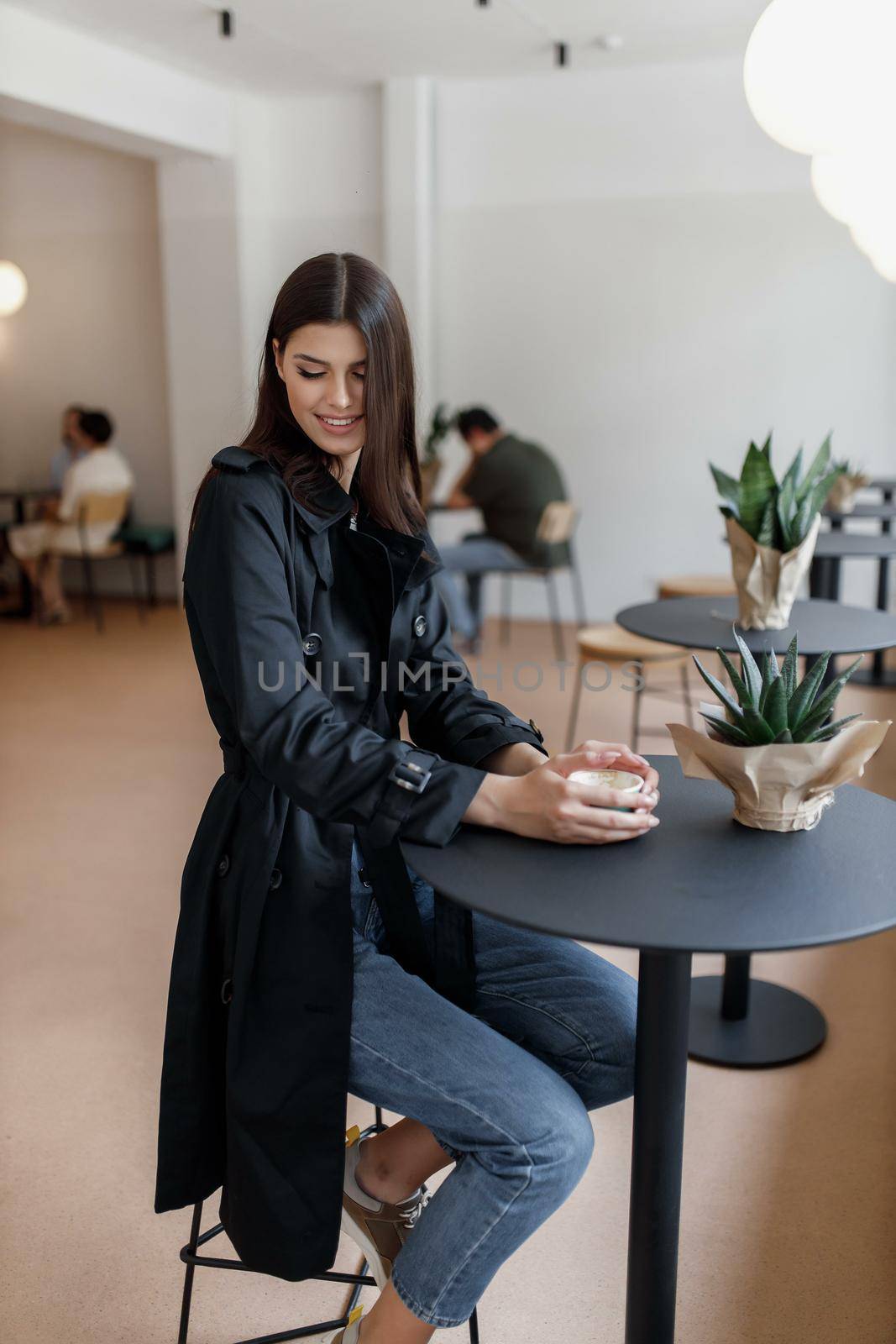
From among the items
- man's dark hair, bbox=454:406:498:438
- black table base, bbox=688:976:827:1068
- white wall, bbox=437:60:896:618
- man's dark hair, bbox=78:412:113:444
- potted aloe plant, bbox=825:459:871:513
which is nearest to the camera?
black table base, bbox=688:976:827:1068

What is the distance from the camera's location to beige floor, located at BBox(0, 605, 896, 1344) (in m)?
1.61

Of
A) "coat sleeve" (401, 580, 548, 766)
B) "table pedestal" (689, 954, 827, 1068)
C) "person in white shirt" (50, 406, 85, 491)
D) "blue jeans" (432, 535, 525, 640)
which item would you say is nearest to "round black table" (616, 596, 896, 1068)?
"table pedestal" (689, 954, 827, 1068)

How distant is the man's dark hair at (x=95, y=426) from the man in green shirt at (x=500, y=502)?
207 centimetres

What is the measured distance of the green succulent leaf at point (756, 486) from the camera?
7.55ft

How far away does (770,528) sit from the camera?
2.34 metres

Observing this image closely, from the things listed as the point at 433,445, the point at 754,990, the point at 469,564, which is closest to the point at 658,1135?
the point at 754,990

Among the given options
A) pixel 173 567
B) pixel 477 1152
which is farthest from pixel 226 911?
pixel 173 567

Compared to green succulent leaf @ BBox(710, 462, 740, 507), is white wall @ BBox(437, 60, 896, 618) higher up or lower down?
higher up

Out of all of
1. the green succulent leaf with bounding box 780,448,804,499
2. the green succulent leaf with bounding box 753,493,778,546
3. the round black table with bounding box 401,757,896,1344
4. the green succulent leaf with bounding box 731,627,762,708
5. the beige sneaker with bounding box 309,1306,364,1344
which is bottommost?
the beige sneaker with bounding box 309,1306,364,1344

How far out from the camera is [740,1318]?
159 cm

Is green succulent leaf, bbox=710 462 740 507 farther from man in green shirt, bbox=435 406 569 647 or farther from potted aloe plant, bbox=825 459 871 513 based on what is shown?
man in green shirt, bbox=435 406 569 647

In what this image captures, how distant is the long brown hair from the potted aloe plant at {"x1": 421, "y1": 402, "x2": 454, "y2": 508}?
14.1ft

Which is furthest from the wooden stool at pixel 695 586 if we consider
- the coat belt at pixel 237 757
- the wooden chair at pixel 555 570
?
the coat belt at pixel 237 757

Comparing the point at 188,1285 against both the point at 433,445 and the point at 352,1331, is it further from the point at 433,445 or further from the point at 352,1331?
the point at 433,445
